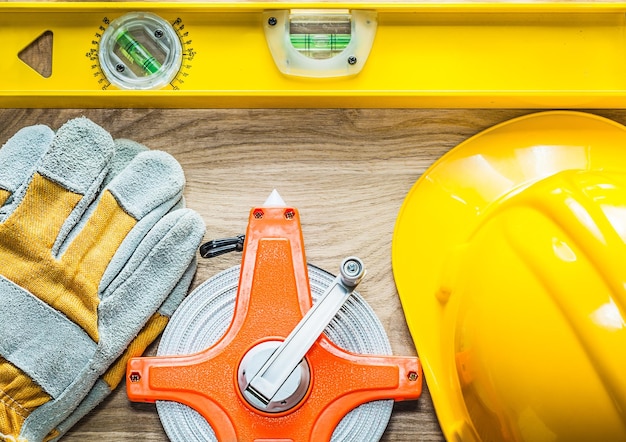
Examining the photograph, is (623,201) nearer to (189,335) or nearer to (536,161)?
(536,161)

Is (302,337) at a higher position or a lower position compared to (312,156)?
lower

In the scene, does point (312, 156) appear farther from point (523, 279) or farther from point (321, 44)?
point (523, 279)

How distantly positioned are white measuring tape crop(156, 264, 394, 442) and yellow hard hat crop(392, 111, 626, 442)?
0.19ft

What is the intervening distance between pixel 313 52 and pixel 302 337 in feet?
1.14

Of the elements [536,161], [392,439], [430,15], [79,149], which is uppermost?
[430,15]

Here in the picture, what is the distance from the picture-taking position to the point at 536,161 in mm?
834

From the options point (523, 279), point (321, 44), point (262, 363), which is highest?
point (321, 44)

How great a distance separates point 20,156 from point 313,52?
36cm

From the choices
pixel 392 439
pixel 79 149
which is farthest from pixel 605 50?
pixel 79 149

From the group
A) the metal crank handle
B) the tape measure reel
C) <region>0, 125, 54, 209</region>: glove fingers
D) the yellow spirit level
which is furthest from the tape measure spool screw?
the metal crank handle

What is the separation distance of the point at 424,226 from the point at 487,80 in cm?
19

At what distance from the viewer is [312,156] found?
0.87 metres

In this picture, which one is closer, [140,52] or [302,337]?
[302,337]

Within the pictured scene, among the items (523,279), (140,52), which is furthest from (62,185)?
(523,279)
